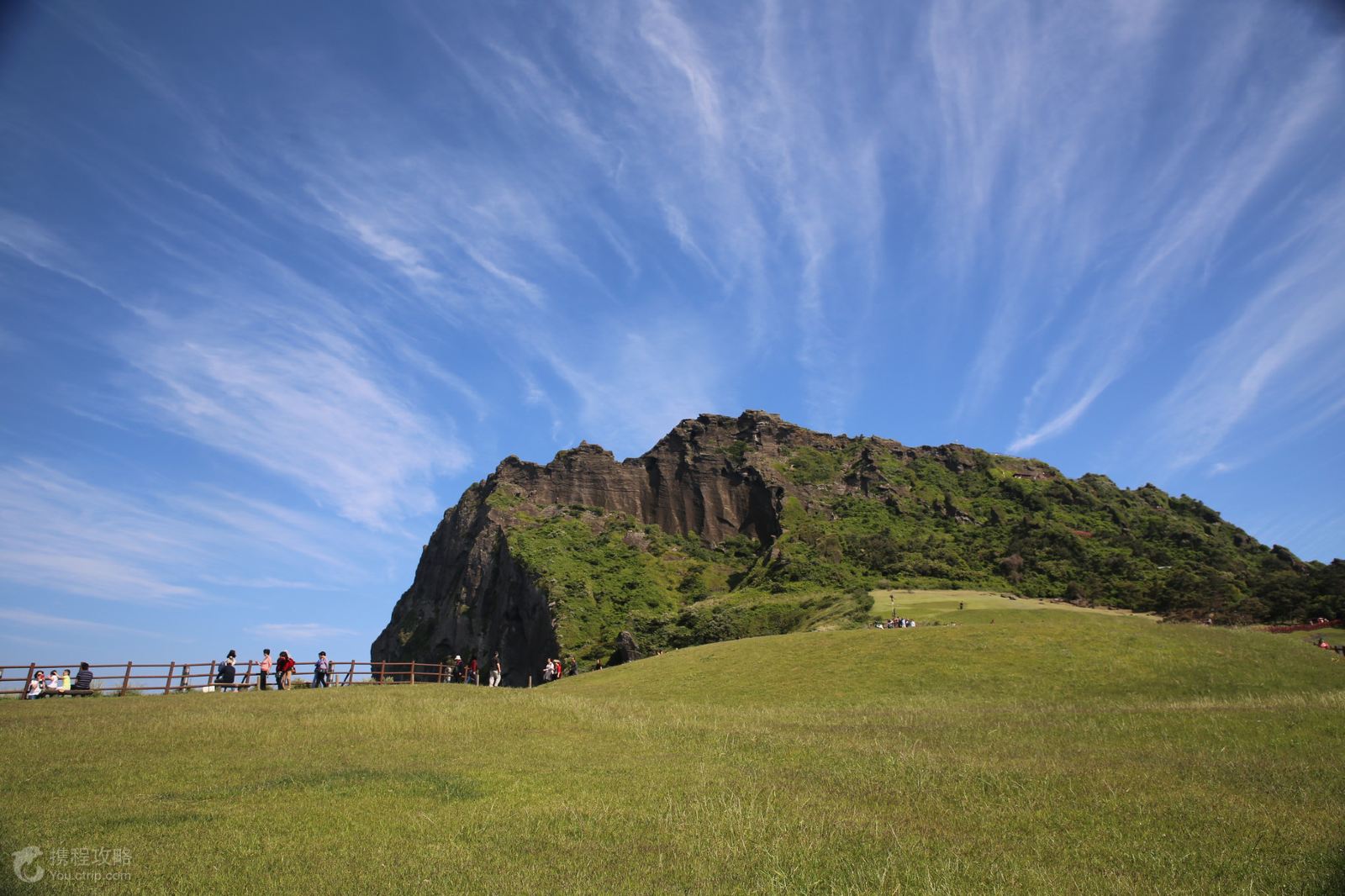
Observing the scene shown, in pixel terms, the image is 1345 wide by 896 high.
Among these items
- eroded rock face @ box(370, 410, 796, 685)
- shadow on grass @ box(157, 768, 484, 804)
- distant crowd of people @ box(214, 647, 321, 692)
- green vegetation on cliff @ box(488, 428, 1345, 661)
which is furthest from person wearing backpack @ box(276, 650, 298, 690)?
eroded rock face @ box(370, 410, 796, 685)

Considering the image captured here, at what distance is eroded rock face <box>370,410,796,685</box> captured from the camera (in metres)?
123

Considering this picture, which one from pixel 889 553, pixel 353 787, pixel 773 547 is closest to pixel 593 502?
pixel 773 547

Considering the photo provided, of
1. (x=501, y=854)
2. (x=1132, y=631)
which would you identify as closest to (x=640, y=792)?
(x=501, y=854)

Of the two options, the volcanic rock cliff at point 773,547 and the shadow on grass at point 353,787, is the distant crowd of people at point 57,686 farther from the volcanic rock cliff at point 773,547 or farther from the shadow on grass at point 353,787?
the volcanic rock cliff at point 773,547

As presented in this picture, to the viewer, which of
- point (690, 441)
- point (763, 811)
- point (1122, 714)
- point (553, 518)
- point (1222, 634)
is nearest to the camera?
point (763, 811)

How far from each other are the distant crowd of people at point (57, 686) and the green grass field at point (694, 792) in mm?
4725

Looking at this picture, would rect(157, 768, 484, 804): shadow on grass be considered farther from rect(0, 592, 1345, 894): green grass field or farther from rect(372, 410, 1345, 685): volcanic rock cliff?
rect(372, 410, 1345, 685): volcanic rock cliff

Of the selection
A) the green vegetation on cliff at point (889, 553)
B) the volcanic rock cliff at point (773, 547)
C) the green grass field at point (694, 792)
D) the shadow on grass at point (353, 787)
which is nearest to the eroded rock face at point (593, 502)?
the volcanic rock cliff at point (773, 547)

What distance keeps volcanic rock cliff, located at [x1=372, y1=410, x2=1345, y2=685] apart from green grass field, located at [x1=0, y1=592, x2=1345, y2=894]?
42522mm

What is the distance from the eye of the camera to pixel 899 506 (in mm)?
131875

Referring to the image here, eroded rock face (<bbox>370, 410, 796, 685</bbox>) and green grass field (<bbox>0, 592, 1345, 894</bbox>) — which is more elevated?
eroded rock face (<bbox>370, 410, 796, 685</bbox>)

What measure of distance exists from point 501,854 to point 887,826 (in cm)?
587

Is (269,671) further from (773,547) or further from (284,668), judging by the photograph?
(773,547)

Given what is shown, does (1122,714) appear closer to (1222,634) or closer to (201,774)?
(1222,634)
